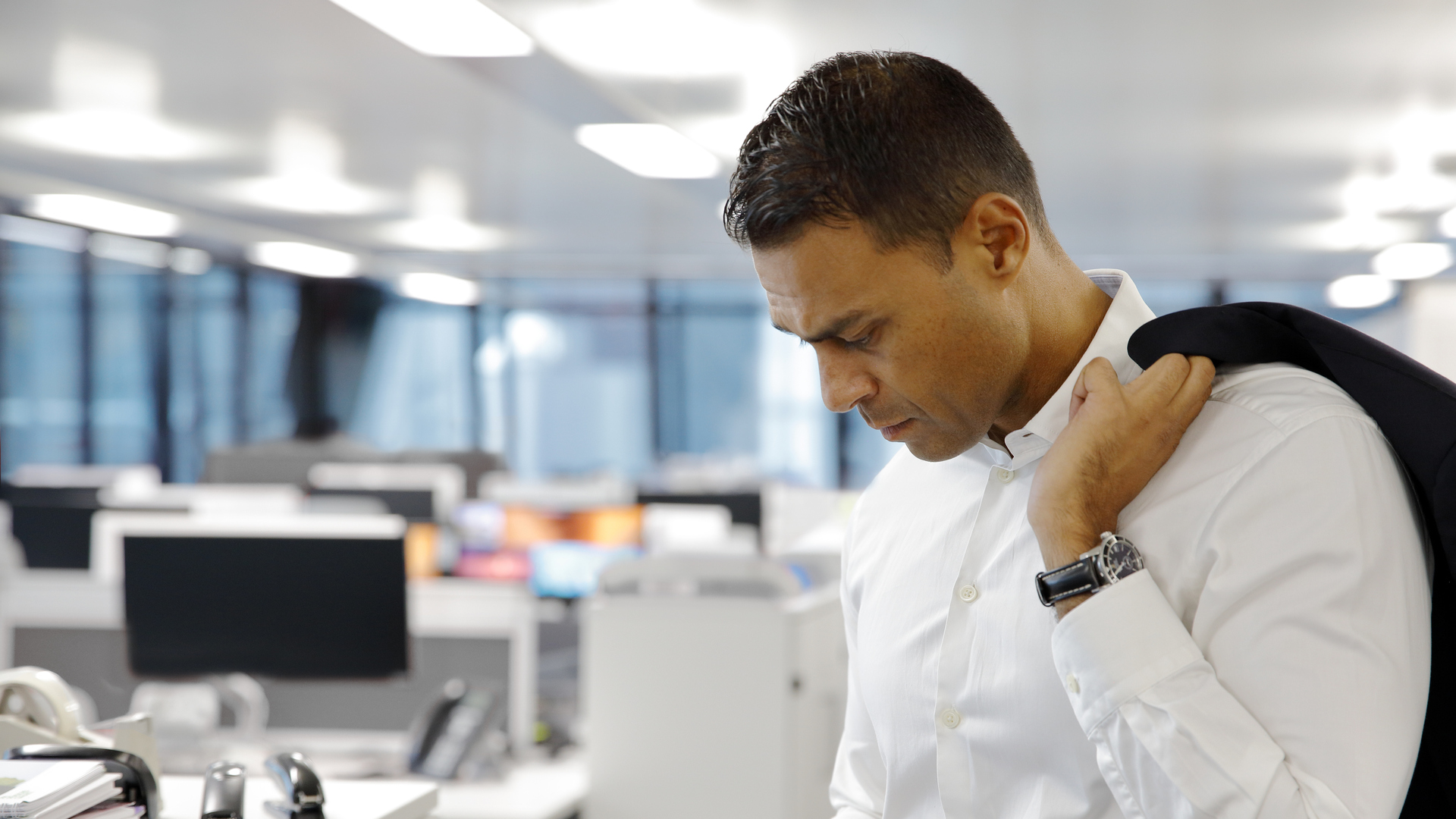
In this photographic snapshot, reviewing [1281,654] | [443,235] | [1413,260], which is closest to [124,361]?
[443,235]

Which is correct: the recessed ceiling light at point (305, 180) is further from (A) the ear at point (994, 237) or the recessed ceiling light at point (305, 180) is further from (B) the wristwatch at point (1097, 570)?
(B) the wristwatch at point (1097, 570)

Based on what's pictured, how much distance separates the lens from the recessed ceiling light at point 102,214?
21.3 feet

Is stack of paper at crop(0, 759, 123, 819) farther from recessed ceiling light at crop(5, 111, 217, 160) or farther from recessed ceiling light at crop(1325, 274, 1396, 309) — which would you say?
recessed ceiling light at crop(1325, 274, 1396, 309)

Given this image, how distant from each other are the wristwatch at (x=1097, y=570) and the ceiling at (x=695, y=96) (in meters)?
2.57

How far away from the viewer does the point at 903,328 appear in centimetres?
96

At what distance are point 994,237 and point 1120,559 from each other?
298 millimetres

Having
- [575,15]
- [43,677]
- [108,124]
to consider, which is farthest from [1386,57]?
[108,124]

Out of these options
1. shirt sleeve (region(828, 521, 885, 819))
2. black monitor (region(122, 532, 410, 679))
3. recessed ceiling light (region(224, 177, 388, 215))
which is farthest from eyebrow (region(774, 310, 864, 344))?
recessed ceiling light (region(224, 177, 388, 215))

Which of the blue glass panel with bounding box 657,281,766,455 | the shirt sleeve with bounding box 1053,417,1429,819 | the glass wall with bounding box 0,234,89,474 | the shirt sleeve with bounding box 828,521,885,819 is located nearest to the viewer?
the shirt sleeve with bounding box 1053,417,1429,819

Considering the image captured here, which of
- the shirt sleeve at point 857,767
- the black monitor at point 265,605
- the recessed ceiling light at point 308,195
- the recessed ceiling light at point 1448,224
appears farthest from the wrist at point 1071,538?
the recessed ceiling light at point 1448,224

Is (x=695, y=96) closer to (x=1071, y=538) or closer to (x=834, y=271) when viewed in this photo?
(x=834, y=271)

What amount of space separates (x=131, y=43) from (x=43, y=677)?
10.2 feet

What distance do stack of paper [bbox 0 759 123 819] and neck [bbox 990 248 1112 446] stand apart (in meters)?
1.05

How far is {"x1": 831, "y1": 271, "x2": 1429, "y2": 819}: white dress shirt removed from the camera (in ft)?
2.61
